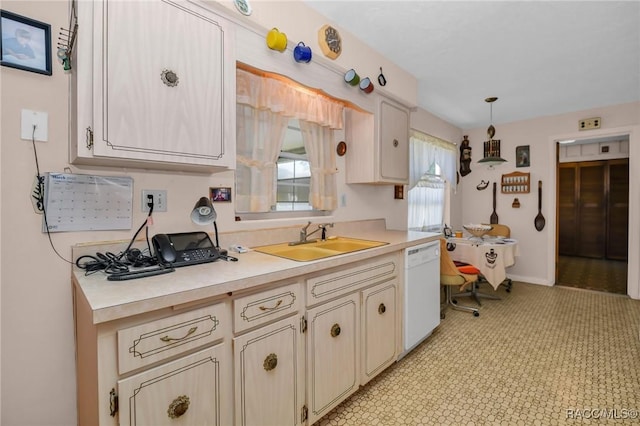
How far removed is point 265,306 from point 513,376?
192 cm

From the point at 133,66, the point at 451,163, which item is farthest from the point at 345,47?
the point at 451,163

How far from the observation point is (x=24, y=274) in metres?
1.20

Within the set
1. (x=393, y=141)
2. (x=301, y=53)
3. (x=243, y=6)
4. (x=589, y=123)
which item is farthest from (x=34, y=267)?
(x=589, y=123)

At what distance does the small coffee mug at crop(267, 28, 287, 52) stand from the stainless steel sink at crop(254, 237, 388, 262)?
3.93 ft

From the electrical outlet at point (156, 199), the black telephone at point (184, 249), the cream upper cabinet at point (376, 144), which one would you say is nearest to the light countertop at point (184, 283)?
the black telephone at point (184, 249)

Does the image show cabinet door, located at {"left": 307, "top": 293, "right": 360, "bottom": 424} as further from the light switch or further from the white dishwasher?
the light switch

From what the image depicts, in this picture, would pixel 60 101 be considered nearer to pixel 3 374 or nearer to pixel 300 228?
pixel 3 374

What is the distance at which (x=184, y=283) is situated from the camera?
1.09 meters

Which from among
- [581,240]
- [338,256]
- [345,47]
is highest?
[345,47]

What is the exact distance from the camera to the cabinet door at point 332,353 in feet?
5.01

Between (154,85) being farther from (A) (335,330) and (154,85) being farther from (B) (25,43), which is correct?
(A) (335,330)

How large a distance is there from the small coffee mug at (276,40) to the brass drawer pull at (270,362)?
1.64 metres

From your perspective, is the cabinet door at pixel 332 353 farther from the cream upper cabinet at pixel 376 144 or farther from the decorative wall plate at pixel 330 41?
the decorative wall plate at pixel 330 41

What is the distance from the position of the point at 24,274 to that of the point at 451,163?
492 centimetres
